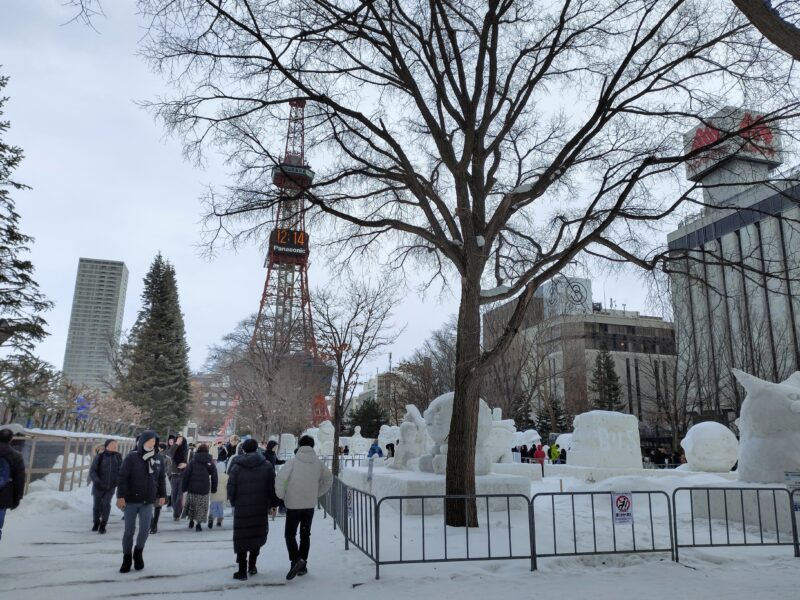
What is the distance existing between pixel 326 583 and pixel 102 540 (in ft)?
15.4

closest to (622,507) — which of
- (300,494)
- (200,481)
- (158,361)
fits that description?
(300,494)

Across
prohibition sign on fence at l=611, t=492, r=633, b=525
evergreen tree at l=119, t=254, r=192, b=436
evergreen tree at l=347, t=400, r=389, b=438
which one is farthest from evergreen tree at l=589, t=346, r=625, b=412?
prohibition sign on fence at l=611, t=492, r=633, b=525

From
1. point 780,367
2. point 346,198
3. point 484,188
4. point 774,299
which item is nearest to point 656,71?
point 484,188

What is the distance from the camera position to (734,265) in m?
9.98

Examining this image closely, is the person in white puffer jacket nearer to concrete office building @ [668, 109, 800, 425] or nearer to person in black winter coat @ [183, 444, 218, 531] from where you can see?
person in black winter coat @ [183, 444, 218, 531]

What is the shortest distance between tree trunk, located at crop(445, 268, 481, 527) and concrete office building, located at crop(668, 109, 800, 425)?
3865 mm

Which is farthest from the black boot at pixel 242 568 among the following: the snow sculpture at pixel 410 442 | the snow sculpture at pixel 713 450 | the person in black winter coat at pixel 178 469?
the snow sculpture at pixel 713 450

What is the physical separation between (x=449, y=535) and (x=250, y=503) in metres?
3.36

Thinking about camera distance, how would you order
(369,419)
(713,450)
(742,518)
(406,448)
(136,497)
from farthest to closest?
(369,419), (713,450), (406,448), (742,518), (136,497)

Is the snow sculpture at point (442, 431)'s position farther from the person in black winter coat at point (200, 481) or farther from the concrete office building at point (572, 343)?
the person in black winter coat at point (200, 481)

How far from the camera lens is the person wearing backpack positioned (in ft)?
21.6

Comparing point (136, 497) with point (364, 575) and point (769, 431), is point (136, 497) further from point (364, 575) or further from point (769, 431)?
point (769, 431)

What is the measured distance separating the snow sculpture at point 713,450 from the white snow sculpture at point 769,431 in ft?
20.9

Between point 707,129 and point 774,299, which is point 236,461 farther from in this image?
point 774,299
